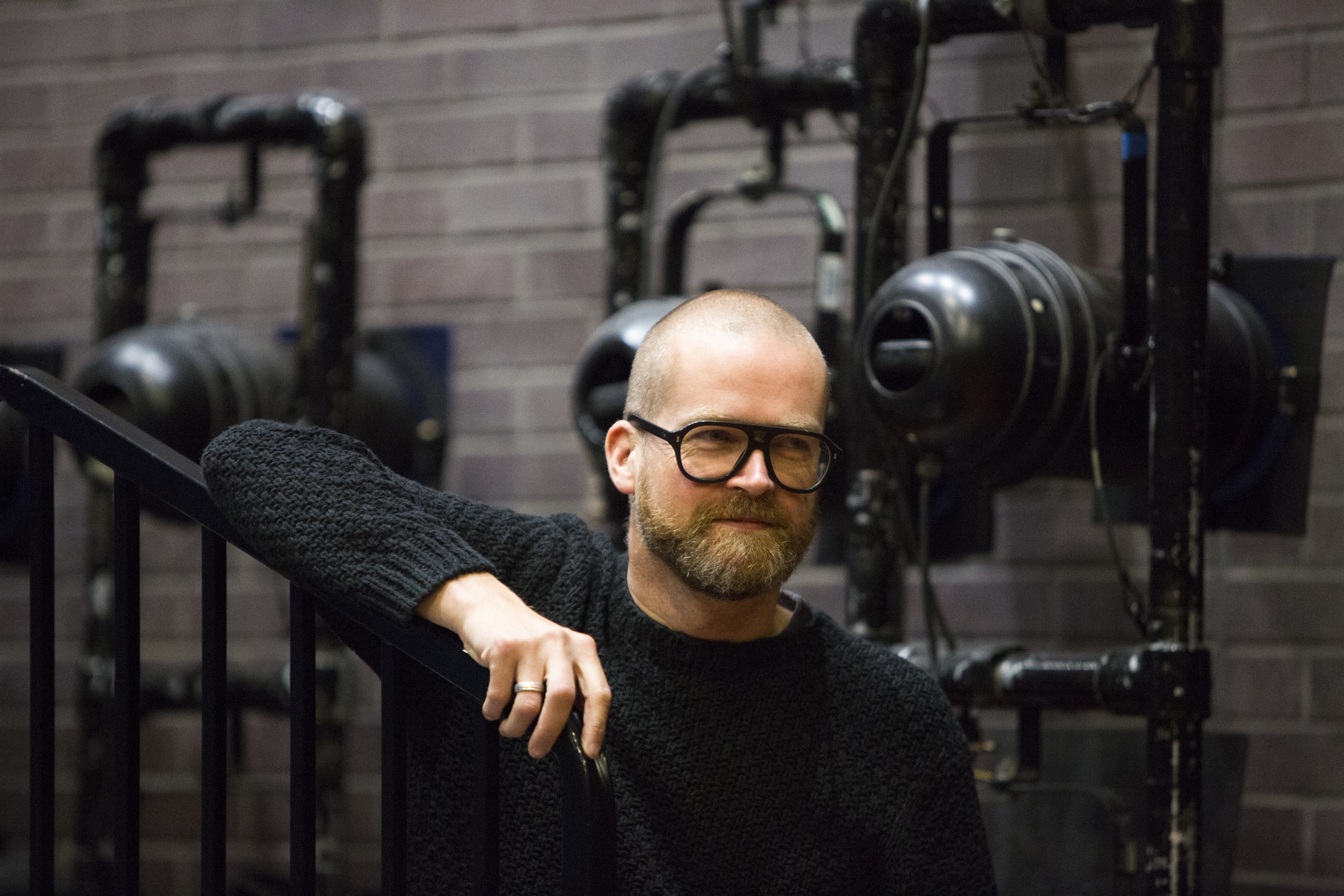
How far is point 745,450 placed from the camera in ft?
4.17

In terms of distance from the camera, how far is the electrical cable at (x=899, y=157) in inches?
70.0

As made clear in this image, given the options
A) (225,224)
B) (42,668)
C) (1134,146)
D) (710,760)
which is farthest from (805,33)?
(42,668)

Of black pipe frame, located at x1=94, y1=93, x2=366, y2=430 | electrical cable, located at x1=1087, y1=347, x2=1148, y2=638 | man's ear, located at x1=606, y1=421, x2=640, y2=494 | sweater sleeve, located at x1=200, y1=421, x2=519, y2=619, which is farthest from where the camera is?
black pipe frame, located at x1=94, y1=93, x2=366, y2=430

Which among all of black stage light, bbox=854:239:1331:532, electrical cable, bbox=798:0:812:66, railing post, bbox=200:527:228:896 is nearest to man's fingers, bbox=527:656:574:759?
railing post, bbox=200:527:228:896

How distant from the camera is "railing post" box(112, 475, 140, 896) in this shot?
1.09 m

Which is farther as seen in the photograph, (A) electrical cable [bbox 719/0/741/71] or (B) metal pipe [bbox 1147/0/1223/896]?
(A) electrical cable [bbox 719/0/741/71]

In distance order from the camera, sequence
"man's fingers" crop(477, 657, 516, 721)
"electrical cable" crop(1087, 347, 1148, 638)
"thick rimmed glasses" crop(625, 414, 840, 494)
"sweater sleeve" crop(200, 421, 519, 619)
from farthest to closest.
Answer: "electrical cable" crop(1087, 347, 1148, 638), "thick rimmed glasses" crop(625, 414, 840, 494), "sweater sleeve" crop(200, 421, 519, 619), "man's fingers" crop(477, 657, 516, 721)

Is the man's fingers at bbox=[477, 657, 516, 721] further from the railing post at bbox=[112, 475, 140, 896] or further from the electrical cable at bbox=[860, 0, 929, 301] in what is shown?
the electrical cable at bbox=[860, 0, 929, 301]

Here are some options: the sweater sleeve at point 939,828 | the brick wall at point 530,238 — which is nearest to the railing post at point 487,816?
the sweater sleeve at point 939,828

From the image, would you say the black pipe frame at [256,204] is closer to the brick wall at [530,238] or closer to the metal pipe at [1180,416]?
the brick wall at [530,238]

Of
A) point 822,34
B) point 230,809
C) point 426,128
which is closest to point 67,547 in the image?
point 230,809

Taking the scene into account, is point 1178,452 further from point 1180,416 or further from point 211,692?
point 211,692

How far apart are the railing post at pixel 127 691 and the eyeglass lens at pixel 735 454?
1.48 feet

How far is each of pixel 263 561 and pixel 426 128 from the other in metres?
1.78
